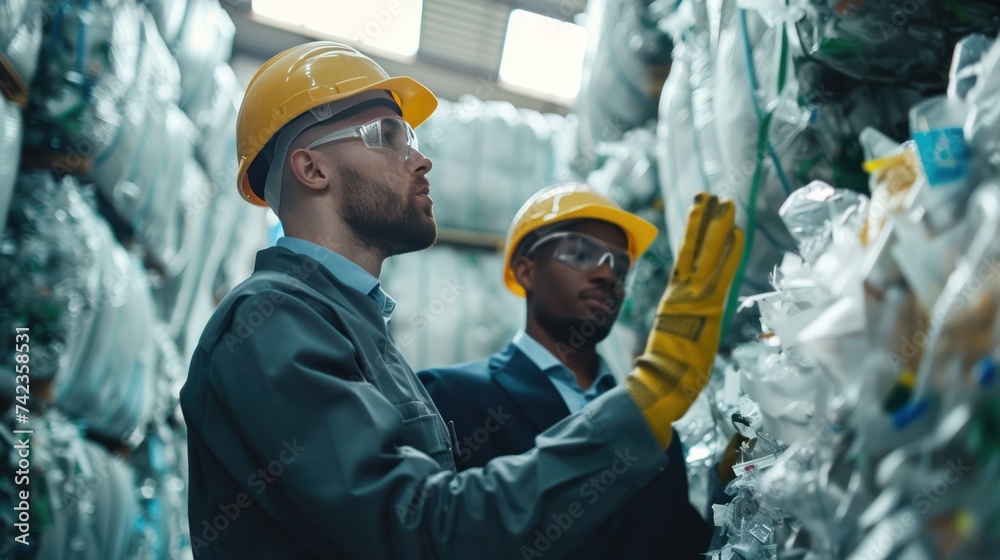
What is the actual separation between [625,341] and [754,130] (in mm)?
1027

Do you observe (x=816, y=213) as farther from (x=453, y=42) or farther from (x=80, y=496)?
(x=453, y=42)

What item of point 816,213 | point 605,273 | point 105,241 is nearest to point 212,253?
point 105,241

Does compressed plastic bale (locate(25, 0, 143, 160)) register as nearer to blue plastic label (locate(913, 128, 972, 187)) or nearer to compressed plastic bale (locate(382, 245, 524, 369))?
compressed plastic bale (locate(382, 245, 524, 369))

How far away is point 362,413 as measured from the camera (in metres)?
1.15

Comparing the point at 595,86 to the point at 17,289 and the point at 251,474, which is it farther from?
the point at 251,474

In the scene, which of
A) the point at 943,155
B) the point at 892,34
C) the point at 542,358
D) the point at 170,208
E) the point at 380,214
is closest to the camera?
the point at 943,155

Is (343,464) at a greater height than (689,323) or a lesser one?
lesser

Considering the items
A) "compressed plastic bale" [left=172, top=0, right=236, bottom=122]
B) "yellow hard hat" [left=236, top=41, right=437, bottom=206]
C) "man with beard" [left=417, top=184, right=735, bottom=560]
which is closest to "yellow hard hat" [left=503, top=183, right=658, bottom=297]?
"man with beard" [left=417, top=184, right=735, bottom=560]

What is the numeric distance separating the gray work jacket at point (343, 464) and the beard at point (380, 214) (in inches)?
9.1

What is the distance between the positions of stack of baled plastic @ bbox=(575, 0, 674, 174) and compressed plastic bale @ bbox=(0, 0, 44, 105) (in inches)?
69.5

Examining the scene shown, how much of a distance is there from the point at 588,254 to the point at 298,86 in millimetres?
872

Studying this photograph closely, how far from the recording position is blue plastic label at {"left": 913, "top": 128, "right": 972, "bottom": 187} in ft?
2.89

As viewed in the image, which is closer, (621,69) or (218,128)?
(621,69)

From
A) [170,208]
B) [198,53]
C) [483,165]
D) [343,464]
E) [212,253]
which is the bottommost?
[212,253]
